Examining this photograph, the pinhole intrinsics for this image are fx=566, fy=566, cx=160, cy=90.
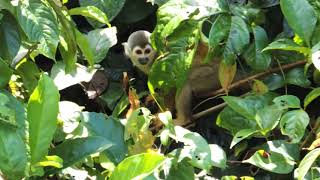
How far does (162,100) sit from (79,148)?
883 millimetres

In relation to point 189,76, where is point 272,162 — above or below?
above

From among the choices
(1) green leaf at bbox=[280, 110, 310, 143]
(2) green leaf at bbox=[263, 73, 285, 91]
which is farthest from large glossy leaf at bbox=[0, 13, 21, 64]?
(2) green leaf at bbox=[263, 73, 285, 91]

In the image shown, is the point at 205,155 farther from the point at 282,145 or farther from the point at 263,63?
the point at 263,63

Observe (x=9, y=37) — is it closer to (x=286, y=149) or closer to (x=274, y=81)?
(x=286, y=149)

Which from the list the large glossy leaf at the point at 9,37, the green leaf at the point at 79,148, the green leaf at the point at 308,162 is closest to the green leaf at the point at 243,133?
the green leaf at the point at 308,162

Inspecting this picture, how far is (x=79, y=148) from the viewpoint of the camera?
1497 millimetres

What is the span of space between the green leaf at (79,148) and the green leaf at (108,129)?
0.19 meters

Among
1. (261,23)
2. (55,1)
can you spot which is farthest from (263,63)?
(55,1)

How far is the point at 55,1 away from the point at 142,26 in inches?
57.9

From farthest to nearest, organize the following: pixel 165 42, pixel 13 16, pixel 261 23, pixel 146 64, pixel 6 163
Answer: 1. pixel 146 64
2. pixel 261 23
3. pixel 165 42
4. pixel 13 16
5. pixel 6 163

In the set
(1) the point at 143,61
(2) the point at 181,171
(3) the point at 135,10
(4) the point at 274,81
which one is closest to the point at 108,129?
(2) the point at 181,171

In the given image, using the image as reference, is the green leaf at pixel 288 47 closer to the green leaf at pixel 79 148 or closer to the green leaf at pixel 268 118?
the green leaf at pixel 268 118

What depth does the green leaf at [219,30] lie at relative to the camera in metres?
2.02

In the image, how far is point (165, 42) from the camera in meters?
2.05
